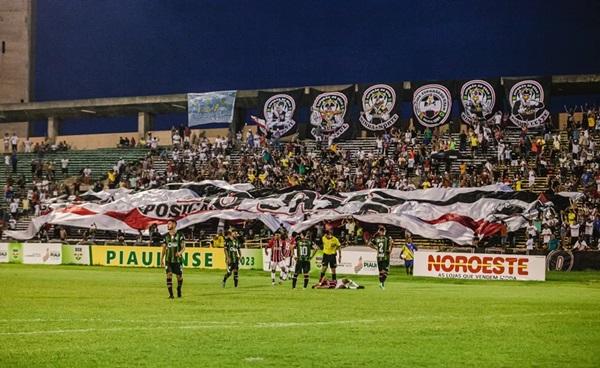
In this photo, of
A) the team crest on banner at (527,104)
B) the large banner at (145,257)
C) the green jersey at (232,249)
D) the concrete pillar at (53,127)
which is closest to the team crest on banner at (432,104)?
the team crest on banner at (527,104)

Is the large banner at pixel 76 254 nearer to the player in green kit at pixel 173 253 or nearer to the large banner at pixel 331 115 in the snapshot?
the large banner at pixel 331 115

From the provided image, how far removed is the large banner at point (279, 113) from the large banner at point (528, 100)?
14853mm

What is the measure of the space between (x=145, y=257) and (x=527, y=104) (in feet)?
83.4

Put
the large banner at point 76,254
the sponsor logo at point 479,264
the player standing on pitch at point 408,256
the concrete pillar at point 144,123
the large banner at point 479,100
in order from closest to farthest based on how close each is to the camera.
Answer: the sponsor logo at point 479,264, the player standing on pitch at point 408,256, the large banner at point 76,254, the large banner at point 479,100, the concrete pillar at point 144,123

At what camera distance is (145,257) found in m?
46.8

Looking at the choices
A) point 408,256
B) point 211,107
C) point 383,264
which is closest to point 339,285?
point 383,264

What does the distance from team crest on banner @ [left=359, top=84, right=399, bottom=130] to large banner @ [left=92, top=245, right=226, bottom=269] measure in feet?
59.7

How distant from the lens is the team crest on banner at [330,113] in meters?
59.9

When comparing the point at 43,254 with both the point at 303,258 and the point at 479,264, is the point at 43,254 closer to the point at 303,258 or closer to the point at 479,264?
the point at 303,258

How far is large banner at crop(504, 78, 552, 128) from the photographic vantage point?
177ft

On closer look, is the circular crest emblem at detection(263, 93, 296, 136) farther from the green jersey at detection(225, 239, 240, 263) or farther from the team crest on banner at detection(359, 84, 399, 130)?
the green jersey at detection(225, 239, 240, 263)

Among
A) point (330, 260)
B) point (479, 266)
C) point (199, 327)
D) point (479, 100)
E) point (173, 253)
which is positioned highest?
point (479, 100)

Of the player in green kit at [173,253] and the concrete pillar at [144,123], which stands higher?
the concrete pillar at [144,123]

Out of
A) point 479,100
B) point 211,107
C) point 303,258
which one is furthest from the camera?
point 211,107
